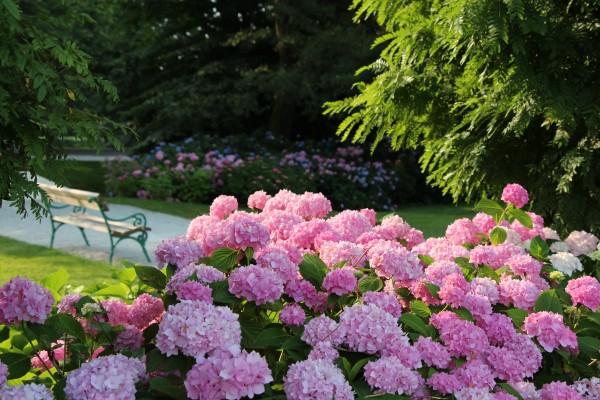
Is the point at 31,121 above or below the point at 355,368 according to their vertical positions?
above

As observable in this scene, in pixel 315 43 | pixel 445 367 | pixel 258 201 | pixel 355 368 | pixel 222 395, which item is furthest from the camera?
pixel 315 43

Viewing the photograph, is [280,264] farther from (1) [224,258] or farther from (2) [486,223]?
(2) [486,223]

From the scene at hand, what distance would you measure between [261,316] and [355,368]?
0.50 metres

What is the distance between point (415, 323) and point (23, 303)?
137cm

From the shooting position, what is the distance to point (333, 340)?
2.28 metres

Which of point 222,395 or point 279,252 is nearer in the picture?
point 222,395

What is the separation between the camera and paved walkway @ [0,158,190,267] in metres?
8.82

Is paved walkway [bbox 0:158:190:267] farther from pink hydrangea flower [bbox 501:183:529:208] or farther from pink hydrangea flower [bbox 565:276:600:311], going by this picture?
pink hydrangea flower [bbox 565:276:600:311]

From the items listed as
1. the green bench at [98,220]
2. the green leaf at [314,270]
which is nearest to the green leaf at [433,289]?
the green leaf at [314,270]

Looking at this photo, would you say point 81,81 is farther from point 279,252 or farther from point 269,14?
point 269,14

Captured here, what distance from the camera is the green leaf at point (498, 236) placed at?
339cm

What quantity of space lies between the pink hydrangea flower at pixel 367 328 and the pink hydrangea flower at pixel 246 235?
0.49 metres

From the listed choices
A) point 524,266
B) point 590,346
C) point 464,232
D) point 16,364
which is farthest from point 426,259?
point 16,364

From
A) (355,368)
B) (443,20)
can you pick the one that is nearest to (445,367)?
(355,368)
